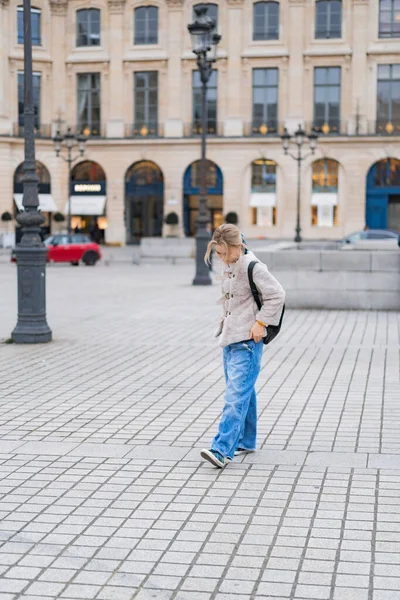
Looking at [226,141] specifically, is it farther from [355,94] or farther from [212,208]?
[355,94]

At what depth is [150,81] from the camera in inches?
2382

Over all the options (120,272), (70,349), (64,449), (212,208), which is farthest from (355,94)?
(64,449)

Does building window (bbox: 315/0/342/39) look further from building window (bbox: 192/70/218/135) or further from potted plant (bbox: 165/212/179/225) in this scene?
potted plant (bbox: 165/212/179/225)

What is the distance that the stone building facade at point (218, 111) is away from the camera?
57.6 metres

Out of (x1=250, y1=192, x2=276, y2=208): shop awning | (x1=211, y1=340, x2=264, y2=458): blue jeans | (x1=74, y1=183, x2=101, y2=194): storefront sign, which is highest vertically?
(x1=74, y1=183, x2=101, y2=194): storefront sign

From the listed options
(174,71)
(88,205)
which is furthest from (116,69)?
(88,205)

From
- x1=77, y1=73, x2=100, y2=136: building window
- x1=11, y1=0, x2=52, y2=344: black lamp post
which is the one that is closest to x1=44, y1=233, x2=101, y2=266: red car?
x1=77, y1=73, x2=100, y2=136: building window

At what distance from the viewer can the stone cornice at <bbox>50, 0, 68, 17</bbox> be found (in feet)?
199

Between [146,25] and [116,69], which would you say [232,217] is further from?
[146,25]

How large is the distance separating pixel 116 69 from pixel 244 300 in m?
55.3

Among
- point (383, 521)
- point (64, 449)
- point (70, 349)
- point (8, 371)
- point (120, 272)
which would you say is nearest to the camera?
point (383, 521)

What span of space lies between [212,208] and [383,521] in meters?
55.1

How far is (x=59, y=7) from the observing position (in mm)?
61000

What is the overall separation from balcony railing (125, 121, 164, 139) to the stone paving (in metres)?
47.3
